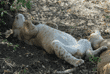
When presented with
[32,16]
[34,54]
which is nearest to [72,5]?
[32,16]

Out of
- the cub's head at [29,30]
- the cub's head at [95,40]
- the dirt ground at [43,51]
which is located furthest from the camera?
the cub's head at [29,30]

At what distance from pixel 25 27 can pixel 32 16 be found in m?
1.79

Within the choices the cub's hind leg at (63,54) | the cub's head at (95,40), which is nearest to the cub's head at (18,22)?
the cub's hind leg at (63,54)

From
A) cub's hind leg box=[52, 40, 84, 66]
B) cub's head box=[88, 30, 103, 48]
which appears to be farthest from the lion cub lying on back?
cub's head box=[88, 30, 103, 48]

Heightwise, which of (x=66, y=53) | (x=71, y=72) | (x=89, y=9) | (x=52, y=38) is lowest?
(x=71, y=72)

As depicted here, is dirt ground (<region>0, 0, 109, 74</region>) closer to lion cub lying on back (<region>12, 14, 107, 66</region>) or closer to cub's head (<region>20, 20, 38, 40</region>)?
lion cub lying on back (<region>12, 14, 107, 66</region>)

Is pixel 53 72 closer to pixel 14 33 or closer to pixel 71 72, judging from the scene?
pixel 71 72

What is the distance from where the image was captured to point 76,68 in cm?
325

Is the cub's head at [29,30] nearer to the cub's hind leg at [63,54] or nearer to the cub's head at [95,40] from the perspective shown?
the cub's hind leg at [63,54]

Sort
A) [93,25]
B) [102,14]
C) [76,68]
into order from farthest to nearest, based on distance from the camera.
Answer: [102,14] < [93,25] < [76,68]

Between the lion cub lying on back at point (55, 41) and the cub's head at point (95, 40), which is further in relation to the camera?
the cub's head at point (95, 40)

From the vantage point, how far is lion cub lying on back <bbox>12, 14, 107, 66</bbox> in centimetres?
340

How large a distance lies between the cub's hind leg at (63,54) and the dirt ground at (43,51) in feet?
0.53

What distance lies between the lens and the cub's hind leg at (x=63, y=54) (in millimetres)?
3236
